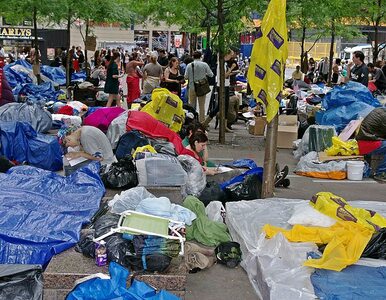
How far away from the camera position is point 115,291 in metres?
4.18

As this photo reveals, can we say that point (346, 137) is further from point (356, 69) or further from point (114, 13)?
point (114, 13)

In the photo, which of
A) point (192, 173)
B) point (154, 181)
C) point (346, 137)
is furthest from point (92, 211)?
point (346, 137)

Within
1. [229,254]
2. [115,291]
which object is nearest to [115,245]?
[115,291]

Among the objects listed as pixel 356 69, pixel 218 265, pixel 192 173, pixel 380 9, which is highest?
pixel 380 9

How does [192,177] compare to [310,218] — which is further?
[192,177]

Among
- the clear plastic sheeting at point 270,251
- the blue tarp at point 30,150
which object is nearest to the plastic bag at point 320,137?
the clear plastic sheeting at point 270,251

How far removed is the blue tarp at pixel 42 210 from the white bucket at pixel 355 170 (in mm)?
4120

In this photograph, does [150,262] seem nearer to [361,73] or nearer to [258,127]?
[258,127]

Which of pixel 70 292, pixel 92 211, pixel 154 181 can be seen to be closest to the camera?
pixel 70 292

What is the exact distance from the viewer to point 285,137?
12133mm

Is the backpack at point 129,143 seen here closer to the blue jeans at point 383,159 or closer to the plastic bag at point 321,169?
the plastic bag at point 321,169

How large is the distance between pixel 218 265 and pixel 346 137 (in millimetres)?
5609

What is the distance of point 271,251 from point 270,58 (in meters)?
2.06

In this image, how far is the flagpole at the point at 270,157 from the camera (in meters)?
6.52
